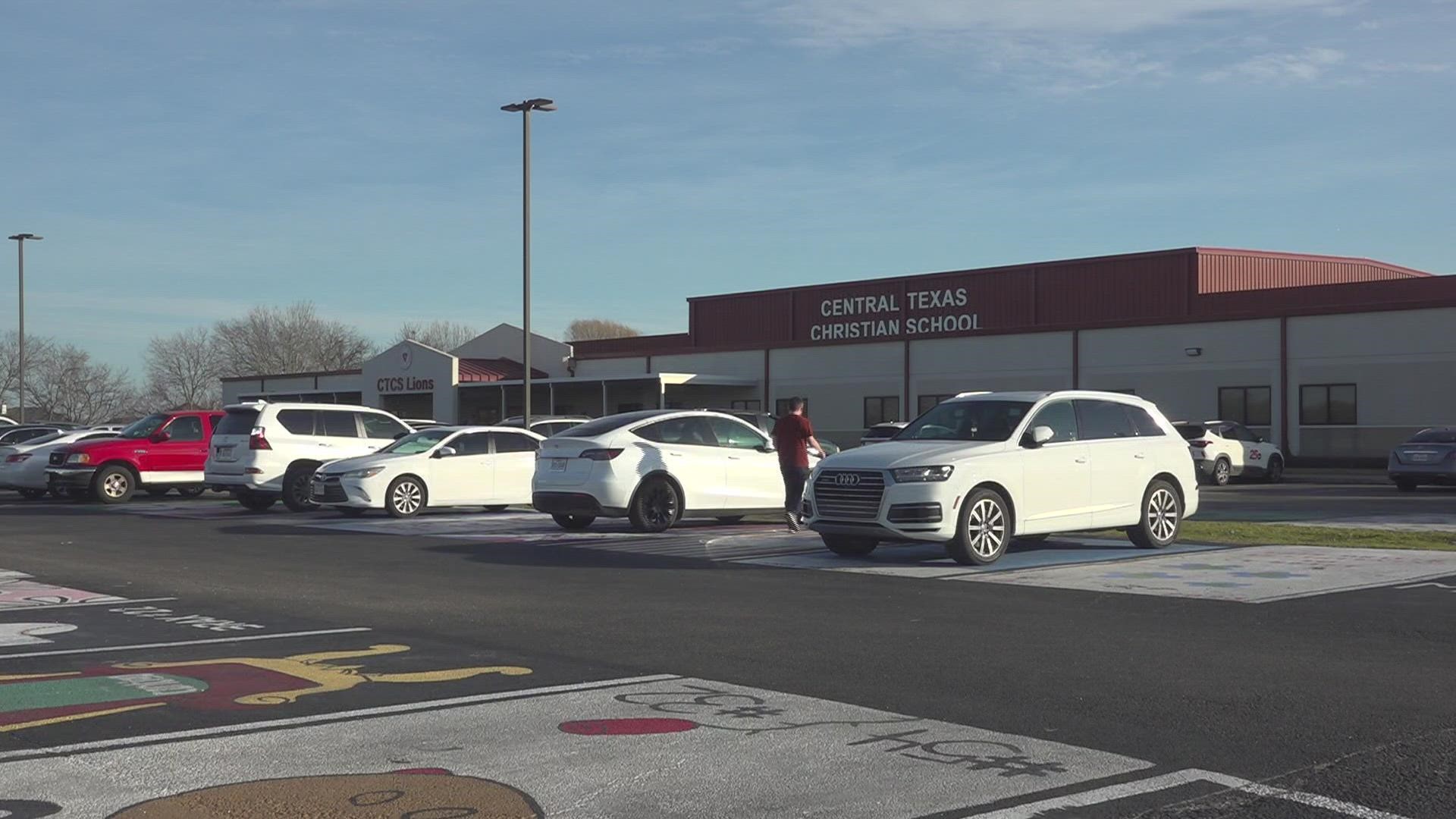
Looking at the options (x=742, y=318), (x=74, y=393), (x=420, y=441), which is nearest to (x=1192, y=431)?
(x=420, y=441)

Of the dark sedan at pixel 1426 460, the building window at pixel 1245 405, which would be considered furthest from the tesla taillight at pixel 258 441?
the building window at pixel 1245 405

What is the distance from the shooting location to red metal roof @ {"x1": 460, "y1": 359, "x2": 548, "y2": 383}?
60875 mm

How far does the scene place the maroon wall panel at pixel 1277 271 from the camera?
1793 inches

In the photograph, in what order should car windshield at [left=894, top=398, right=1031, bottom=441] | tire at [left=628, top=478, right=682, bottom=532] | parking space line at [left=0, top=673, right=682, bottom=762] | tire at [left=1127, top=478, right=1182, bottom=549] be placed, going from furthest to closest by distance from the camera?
tire at [left=628, top=478, right=682, bottom=532]
tire at [left=1127, top=478, right=1182, bottom=549]
car windshield at [left=894, top=398, right=1031, bottom=441]
parking space line at [left=0, top=673, right=682, bottom=762]

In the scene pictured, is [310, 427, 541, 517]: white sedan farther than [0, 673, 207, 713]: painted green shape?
Yes

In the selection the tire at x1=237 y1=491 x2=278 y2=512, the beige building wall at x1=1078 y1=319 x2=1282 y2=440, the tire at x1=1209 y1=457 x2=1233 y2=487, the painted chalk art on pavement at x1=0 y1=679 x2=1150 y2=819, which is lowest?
the painted chalk art on pavement at x1=0 y1=679 x2=1150 y2=819

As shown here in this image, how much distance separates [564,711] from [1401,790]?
361 cm

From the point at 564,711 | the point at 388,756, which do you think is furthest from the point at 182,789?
the point at 564,711

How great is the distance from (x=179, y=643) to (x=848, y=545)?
7.51 m

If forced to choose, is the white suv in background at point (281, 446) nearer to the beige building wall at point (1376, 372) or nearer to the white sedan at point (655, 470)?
the white sedan at point (655, 470)

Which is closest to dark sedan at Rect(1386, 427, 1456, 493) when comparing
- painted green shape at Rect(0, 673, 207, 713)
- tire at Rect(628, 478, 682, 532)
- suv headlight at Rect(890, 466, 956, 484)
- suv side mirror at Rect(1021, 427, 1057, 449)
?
tire at Rect(628, 478, 682, 532)

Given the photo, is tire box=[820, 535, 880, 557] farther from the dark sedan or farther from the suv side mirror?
the dark sedan

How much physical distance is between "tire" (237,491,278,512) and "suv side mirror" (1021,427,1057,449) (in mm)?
14928

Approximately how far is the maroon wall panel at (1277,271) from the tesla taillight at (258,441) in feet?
98.3
